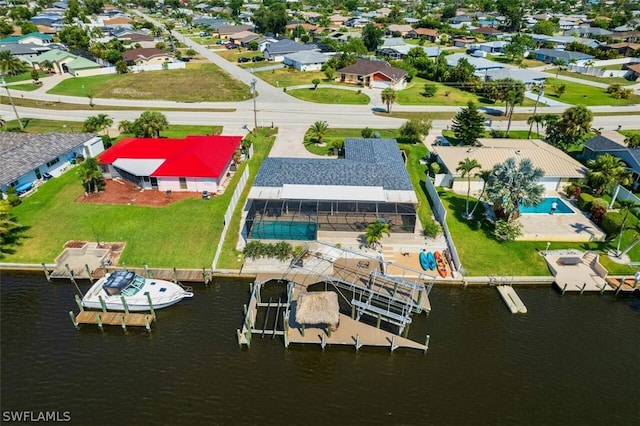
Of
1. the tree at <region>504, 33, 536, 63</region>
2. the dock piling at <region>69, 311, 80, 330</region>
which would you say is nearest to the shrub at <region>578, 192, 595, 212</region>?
the dock piling at <region>69, 311, 80, 330</region>

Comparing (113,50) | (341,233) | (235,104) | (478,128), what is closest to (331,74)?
(235,104)

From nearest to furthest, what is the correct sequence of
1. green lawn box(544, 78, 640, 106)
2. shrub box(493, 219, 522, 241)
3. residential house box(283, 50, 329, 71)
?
1. shrub box(493, 219, 522, 241)
2. green lawn box(544, 78, 640, 106)
3. residential house box(283, 50, 329, 71)

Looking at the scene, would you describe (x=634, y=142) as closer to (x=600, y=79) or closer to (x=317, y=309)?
(x=317, y=309)

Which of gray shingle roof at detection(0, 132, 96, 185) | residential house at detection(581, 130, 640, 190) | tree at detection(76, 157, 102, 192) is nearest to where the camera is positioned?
tree at detection(76, 157, 102, 192)

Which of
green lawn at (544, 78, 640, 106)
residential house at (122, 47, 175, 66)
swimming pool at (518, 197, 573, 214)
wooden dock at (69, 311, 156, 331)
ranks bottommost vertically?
wooden dock at (69, 311, 156, 331)

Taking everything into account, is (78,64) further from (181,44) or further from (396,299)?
(396,299)

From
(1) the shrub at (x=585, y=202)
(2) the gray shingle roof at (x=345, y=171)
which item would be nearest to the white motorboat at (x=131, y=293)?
(2) the gray shingle roof at (x=345, y=171)

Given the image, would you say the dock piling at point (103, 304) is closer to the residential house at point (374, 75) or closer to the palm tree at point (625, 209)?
the palm tree at point (625, 209)

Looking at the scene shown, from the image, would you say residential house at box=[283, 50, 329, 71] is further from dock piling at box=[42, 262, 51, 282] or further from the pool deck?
dock piling at box=[42, 262, 51, 282]
